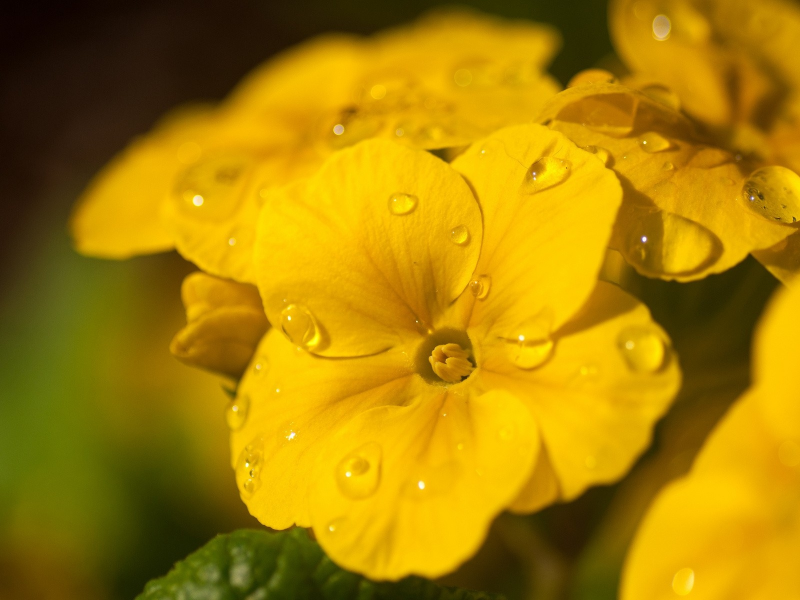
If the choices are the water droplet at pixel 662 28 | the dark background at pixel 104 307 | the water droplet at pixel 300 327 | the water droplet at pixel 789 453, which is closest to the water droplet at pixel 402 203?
the water droplet at pixel 300 327

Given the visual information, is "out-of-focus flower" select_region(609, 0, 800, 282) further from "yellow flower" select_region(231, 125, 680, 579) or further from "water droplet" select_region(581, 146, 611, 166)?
"yellow flower" select_region(231, 125, 680, 579)

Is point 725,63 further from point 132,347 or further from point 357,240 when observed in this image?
point 132,347

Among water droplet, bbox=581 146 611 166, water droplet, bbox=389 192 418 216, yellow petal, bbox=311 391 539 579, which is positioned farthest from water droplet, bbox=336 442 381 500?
water droplet, bbox=581 146 611 166

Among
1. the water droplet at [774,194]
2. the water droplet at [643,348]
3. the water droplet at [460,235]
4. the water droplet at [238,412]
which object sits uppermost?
the water droplet at [460,235]

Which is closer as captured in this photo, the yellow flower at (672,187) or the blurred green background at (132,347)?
the yellow flower at (672,187)

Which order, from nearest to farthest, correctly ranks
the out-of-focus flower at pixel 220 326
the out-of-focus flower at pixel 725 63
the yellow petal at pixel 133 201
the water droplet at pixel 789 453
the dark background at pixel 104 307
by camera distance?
the water droplet at pixel 789 453 → the out-of-focus flower at pixel 220 326 → the out-of-focus flower at pixel 725 63 → the yellow petal at pixel 133 201 → the dark background at pixel 104 307

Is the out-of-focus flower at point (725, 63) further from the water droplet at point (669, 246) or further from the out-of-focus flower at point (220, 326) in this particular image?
the out-of-focus flower at point (220, 326)

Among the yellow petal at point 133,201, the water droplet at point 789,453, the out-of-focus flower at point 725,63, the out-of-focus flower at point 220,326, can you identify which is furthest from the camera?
the yellow petal at point 133,201

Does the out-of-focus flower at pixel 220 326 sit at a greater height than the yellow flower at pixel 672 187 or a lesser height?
lesser
